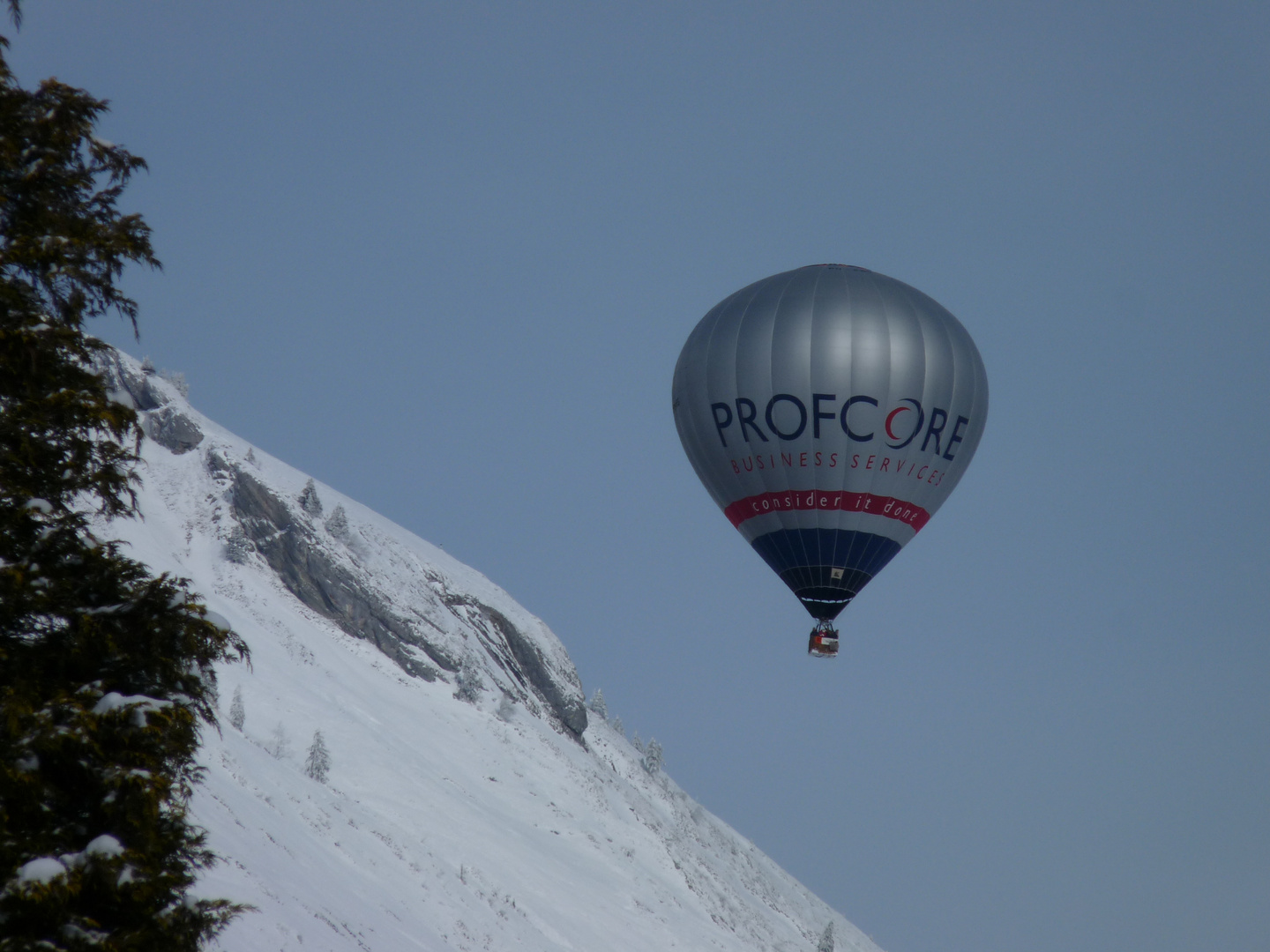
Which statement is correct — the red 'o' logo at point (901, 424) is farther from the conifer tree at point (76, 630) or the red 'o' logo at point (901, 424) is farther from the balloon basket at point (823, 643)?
the conifer tree at point (76, 630)

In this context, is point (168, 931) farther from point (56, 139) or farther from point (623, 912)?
point (623, 912)

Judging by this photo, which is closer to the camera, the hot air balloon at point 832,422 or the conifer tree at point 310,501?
the hot air balloon at point 832,422

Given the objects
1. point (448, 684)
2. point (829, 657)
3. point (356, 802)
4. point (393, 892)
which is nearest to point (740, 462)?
point (829, 657)

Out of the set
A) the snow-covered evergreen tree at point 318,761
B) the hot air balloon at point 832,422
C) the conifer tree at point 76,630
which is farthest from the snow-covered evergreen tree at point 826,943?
the conifer tree at point 76,630

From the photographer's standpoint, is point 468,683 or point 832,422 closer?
point 832,422

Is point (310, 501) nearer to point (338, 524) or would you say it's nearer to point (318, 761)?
point (338, 524)

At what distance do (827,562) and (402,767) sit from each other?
3328cm

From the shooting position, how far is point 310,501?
8862 cm

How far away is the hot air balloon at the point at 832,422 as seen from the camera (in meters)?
33.1

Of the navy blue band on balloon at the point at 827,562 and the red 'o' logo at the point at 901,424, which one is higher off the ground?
the red 'o' logo at the point at 901,424

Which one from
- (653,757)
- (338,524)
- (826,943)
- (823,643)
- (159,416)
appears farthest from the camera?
(653,757)

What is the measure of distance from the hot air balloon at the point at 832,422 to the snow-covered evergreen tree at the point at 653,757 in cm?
6984

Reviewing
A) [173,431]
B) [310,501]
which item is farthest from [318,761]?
[173,431]

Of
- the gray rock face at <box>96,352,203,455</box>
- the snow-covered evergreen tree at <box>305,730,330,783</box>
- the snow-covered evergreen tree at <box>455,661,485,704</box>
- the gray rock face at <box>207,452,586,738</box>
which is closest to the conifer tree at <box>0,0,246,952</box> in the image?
the snow-covered evergreen tree at <box>305,730,330,783</box>
